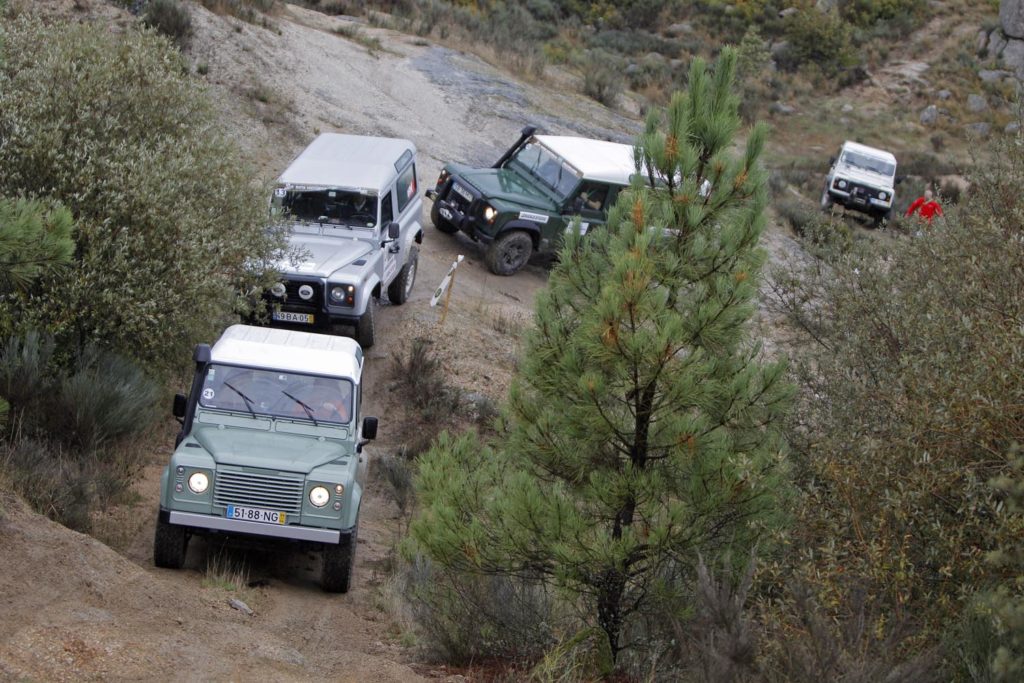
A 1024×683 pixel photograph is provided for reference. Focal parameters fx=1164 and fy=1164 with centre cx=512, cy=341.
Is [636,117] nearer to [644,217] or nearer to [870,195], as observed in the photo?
[870,195]

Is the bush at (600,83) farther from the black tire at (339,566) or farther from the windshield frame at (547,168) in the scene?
the black tire at (339,566)

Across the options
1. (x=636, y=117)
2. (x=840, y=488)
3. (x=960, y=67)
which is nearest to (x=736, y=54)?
(x=840, y=488)

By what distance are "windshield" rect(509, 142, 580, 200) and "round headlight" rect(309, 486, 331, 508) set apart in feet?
30.6

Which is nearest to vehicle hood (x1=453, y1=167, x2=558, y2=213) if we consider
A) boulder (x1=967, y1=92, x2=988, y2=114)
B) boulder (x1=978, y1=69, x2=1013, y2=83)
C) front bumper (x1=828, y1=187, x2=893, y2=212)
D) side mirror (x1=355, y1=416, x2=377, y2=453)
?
side mirror (x1=355, y1=416, x2=377, y2=453)

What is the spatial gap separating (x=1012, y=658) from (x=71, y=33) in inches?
426

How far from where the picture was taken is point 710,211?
6629 mm

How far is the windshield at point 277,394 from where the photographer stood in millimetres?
8867

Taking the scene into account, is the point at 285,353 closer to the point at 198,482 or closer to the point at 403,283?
the point at 198,482

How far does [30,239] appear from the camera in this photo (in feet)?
20.2

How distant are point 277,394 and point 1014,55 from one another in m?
40.2

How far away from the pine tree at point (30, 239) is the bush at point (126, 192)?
3.56m

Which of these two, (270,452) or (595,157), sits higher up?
(595,157)

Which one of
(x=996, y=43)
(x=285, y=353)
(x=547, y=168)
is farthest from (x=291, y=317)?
(x=996, y=43)

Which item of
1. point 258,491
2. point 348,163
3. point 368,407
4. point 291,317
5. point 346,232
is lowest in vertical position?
point 368,407
